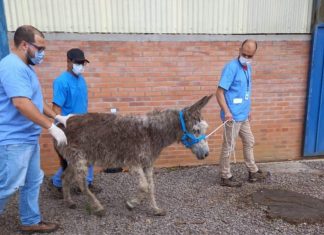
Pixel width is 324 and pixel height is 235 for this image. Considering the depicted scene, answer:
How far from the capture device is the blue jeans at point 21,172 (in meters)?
3.44

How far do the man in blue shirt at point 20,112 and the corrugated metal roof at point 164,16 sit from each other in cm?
199

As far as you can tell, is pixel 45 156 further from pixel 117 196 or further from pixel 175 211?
pixel 175 211

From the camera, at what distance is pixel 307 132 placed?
21.7 ft

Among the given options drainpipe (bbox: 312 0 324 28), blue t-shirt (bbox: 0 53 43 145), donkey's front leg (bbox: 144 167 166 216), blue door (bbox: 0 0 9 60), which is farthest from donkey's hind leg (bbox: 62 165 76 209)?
drainpipe (bbox: 312 0 324 28)

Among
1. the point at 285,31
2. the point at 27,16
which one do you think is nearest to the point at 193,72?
the point at 285,31

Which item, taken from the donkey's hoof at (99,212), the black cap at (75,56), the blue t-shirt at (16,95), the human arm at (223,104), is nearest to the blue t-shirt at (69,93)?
the black cap at (75,56)

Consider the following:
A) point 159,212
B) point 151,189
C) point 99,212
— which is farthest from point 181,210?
point 99,212

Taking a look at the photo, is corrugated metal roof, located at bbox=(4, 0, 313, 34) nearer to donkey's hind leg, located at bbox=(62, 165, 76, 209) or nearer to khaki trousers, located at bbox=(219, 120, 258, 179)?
khaki trousers, located at bbox=(219, 120, 258, 179)

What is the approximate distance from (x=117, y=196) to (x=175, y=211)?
3.18 ft

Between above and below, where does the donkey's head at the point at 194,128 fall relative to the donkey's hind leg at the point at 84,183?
above

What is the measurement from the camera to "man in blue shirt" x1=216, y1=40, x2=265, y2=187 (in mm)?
4891

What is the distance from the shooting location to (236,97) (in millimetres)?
5004

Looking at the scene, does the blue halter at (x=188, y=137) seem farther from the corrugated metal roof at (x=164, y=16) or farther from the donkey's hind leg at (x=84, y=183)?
the corrugated metal roof at (x=164, y=16)

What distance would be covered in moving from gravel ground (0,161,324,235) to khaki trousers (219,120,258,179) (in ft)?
0.98
